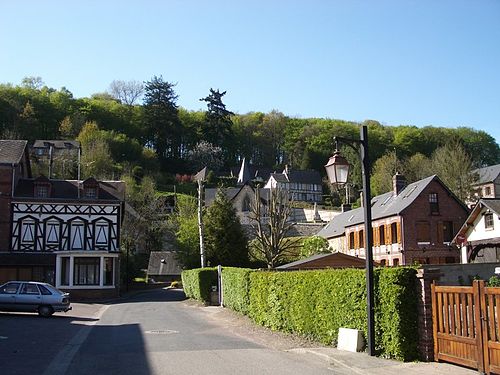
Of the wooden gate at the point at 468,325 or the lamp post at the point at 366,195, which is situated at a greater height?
the lamp post at the point at 366,195

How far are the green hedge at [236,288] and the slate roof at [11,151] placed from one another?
886 inches

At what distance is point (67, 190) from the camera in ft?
149

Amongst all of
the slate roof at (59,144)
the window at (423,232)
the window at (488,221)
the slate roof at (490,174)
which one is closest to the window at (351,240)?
the window at (423,232)

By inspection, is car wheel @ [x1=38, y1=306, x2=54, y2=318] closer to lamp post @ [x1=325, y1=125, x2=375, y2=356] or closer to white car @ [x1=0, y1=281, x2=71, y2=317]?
white car @ [x1=0, y1=281, x2=71, y2=317]

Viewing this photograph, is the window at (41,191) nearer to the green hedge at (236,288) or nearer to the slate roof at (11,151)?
the slate roof at (11,151)

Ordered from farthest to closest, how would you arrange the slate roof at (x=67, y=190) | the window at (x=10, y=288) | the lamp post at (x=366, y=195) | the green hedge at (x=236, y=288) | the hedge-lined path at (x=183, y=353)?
the slate roof at (x=67, y=190), the window at (x=10, y=288), the green hedge at (x=236, y=288), the lamp post at (x=366, y=195), the hedge-lined path at (x=183, y=353)

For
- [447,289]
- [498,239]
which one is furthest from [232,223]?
[447,289]

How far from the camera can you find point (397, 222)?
44.4m

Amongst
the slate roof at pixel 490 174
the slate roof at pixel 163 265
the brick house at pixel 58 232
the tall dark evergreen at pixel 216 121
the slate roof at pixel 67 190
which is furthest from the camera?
the tall dark evergreen at pixel 216 121

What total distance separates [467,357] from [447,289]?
1.24m

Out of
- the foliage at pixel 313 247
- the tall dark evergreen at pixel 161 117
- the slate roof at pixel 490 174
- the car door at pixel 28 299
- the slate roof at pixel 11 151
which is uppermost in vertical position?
the tall dark evergreen at pixel 161 117

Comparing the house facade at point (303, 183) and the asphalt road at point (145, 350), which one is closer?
the asphalt road at point (145, 350)

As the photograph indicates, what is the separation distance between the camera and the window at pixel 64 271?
4212cm

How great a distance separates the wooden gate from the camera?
28.7ft
